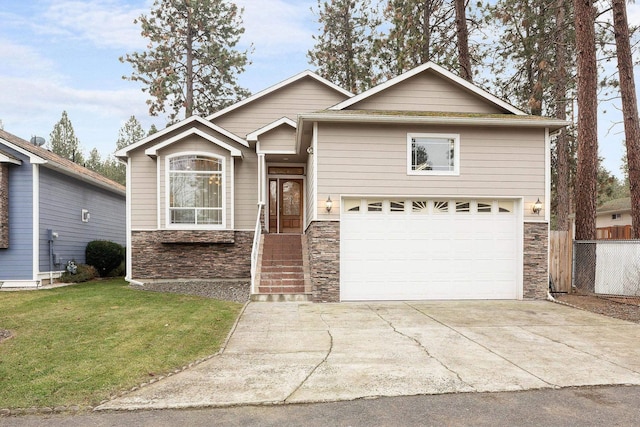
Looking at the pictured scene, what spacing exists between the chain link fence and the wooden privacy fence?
0.22 meters

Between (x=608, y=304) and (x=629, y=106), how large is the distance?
579 centimetres

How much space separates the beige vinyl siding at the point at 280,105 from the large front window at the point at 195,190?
285 centimetres

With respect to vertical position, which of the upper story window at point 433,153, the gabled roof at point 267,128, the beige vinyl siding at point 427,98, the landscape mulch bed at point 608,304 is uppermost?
the beige vinyl siding at point 427,98

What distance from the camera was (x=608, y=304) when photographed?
9.80 meters

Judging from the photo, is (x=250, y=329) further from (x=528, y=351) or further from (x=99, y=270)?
(x=99, y=270)

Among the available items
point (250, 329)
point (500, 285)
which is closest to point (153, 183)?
point (250, 329)

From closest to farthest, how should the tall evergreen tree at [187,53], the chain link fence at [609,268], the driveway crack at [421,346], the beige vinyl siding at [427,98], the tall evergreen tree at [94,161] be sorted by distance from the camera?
the driveway crack at [421,346] < the chain link fence at [609,268] < the beige vinyl siding at [427,98] < the tall evergreen tree at [187,53] < the tall evergreen tree at [94,161]

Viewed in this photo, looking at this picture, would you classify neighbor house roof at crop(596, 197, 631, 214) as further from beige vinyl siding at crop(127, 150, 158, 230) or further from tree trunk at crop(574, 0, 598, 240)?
beige vinyl siding at crop(127, 150, 158, 230)

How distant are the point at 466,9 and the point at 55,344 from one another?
1867cm

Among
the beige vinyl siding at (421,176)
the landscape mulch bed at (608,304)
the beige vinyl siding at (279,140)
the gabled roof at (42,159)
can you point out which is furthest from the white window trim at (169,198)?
the landscape mulch bed at (608,304)

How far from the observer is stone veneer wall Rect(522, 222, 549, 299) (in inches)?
410

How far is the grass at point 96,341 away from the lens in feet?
14.5

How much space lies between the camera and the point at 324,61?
25031 millimetres

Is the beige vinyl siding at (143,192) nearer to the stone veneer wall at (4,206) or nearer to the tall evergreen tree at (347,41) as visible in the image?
the stone veneer wall at (4,206)
